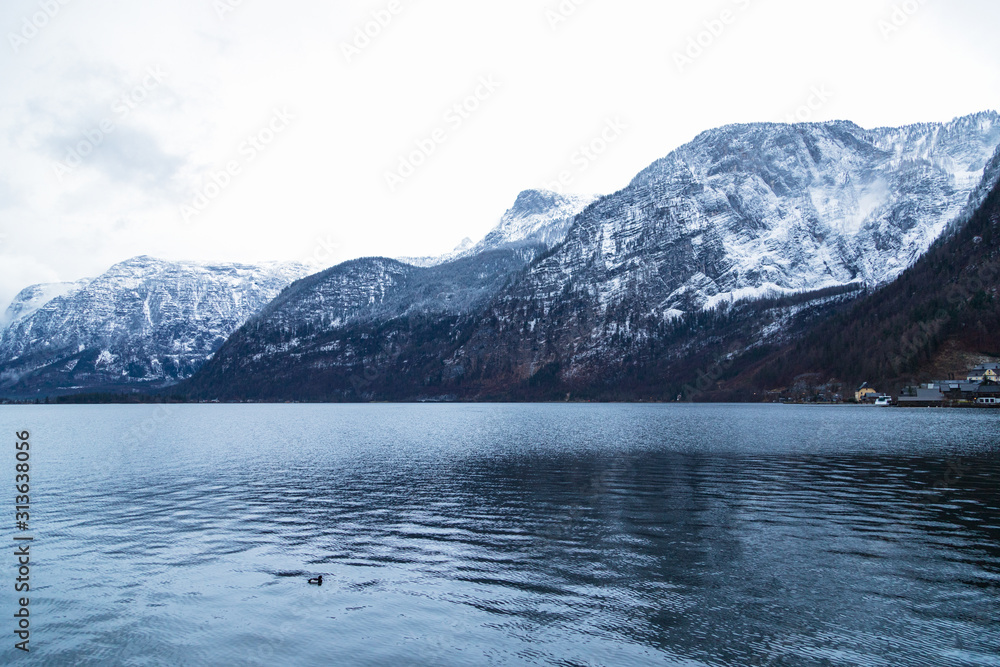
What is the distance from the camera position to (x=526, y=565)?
3334 cm

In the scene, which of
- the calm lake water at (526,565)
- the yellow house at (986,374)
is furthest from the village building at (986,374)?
the calm lake water at (526,565)

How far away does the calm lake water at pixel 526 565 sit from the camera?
23672 mm

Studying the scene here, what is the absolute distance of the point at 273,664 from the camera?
22.6 meters

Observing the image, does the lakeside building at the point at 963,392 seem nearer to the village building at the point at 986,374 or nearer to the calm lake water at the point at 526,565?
the village building at the point at 986,374

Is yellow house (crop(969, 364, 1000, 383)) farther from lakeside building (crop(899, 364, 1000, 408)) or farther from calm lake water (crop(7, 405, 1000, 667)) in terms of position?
calm lake water (crop(7, 405, 1000, 667))

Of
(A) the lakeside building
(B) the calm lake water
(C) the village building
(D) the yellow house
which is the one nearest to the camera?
(B) the calm lake water

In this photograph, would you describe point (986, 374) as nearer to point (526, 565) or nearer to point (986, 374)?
point (986, 374)

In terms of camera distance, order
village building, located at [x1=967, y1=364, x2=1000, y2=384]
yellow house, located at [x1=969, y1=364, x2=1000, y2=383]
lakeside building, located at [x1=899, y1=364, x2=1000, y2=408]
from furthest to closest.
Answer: yellow house, located at [x1=969, y1=364, x2=1000, y2=383] < village building, located at [x1=967, y1=364, x2=1000, y2=384] < lakeside building, located at [x1=899, y1=364, x2=1000, y2=408]

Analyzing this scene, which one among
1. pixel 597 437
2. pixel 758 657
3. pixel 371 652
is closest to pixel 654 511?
pixel 758 657

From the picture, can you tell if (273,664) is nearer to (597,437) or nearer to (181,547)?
(181,547)

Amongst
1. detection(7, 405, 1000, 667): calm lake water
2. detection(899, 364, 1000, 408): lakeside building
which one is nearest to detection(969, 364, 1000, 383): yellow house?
detection(899, 364, 1000, 408): lakeside building

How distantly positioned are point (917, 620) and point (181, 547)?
38.3 meters

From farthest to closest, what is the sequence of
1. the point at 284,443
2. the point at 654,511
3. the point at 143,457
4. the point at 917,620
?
the point at 284,443 < the point at 143,457 < the point at 654,511 < the point at 917,620

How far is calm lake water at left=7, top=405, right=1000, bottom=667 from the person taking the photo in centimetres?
2367
